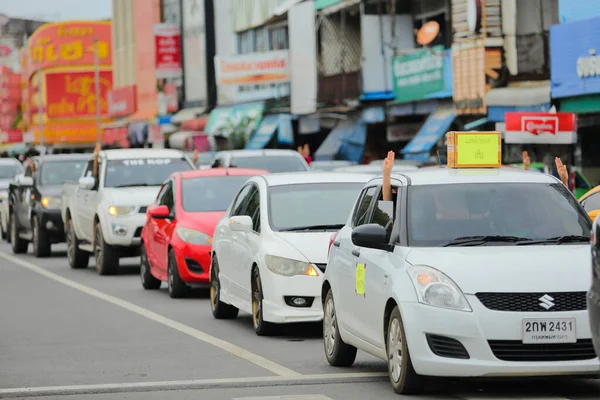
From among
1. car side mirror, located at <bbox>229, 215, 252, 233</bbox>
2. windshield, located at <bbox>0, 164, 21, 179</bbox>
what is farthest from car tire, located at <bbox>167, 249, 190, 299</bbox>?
windshield, located at <bbox>0, 164, 21, 179</bbox>

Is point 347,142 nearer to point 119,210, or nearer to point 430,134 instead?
point 430,134

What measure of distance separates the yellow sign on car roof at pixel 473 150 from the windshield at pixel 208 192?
8.50 metres

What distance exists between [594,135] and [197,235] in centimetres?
1657

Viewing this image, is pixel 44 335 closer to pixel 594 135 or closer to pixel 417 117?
pixel 594 135

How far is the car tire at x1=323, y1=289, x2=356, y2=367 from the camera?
11.3m

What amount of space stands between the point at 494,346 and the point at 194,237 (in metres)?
9.57

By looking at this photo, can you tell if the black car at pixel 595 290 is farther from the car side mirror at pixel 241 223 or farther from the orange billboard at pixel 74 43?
the orange billboard at pixel 74 43

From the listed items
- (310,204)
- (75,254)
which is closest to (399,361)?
(310,204)

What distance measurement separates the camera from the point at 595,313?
793 cm

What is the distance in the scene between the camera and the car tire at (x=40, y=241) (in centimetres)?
2877

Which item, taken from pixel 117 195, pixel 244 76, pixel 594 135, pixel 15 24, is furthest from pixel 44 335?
pixel 15 24

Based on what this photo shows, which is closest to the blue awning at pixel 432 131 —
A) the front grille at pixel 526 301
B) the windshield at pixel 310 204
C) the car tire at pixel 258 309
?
the windshield at pixel 310 204

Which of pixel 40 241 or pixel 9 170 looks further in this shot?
pixel 9 170

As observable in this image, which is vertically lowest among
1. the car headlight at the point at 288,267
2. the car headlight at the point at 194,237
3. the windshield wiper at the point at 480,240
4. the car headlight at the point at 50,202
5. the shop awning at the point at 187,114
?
the car headlight at the point at 288,267
